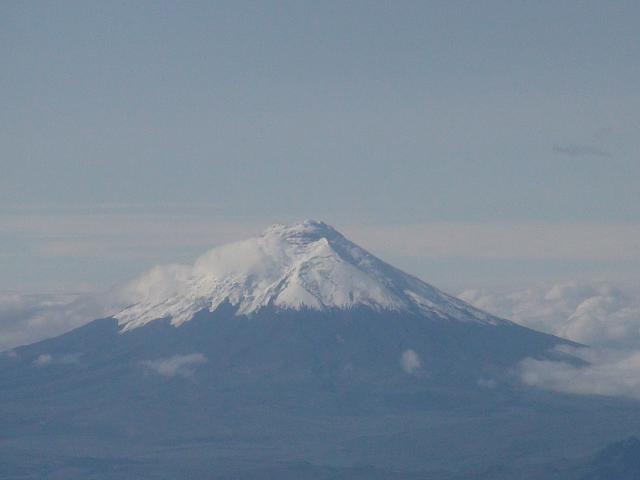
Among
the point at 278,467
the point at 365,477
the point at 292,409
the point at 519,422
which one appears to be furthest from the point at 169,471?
the point at 519,422

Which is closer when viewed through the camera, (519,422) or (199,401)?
(519,422)

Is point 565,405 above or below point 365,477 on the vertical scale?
above

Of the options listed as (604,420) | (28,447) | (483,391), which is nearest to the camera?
(28,447)

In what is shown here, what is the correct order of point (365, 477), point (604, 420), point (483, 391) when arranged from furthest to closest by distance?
point (483, 391) → point (604, 420) → point (365, 477)

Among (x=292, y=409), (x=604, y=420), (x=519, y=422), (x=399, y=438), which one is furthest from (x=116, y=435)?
(x=604, y=420)

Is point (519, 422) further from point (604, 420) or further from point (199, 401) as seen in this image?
point (199, 401)

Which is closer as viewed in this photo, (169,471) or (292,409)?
(169,471)

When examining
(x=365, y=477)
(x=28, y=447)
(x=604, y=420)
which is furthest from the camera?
(x=604, y=420)

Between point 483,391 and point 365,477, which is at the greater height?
point 483,391

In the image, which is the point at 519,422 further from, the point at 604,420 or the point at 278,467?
the point at 278,467
